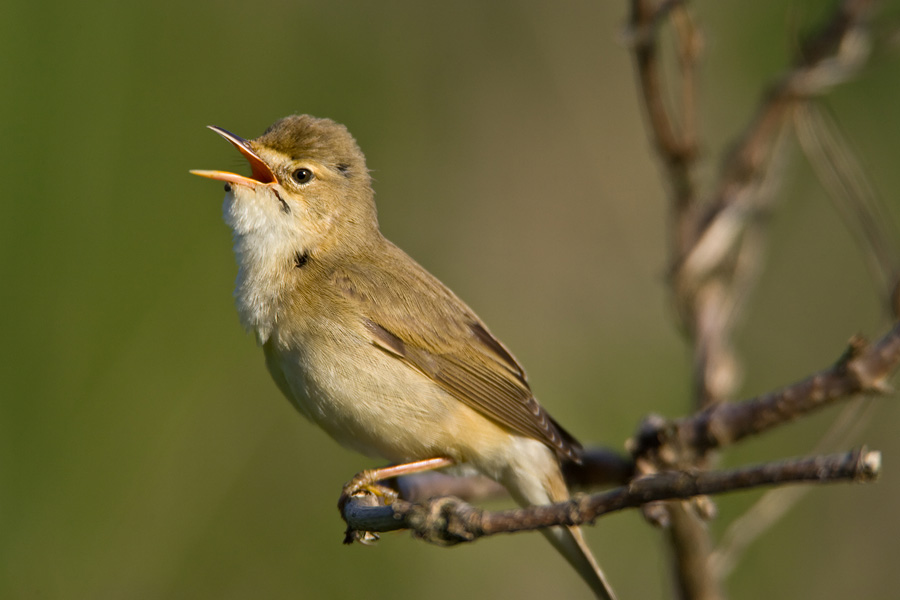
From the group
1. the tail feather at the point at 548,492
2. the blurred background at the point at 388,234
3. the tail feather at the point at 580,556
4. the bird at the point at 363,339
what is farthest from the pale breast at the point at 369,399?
the blurred background at the point at 388,234

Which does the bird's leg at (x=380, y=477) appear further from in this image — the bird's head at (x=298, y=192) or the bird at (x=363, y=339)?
the bird's head at (x=298, y=192)

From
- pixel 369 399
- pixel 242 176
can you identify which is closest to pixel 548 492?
pixel 369 399

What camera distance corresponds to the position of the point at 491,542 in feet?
14.2

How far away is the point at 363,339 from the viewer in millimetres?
2846

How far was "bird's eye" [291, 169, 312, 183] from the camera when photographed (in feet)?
10.4

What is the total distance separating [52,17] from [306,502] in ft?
8.30

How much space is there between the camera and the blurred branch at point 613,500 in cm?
123

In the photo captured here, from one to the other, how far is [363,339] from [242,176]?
77cm

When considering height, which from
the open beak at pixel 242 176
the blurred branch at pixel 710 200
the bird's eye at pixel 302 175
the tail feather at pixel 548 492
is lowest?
the tail feather at pixel 548 492

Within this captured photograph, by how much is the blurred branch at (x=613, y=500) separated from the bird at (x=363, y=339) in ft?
3.09

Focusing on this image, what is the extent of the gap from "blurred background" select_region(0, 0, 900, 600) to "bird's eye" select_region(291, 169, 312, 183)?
113cm

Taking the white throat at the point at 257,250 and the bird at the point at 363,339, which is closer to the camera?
the bird at the point at 363,339

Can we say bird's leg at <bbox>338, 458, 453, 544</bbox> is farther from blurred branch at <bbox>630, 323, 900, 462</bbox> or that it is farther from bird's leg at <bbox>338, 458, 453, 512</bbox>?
blurred branch at <bbox>630, 323, 900, 462</bbox>

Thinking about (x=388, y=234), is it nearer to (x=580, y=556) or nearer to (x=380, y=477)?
(x=380, y=477)
